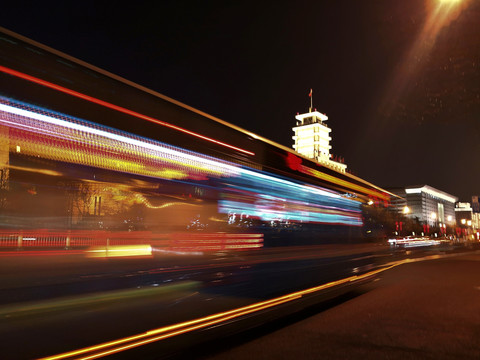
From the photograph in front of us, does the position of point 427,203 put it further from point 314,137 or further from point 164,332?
point 164,332

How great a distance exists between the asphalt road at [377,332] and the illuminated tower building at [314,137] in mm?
110026

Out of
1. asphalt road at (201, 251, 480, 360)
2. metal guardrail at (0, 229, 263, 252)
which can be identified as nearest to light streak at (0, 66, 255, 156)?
metal guardrail at (0, 229, 263, 252)

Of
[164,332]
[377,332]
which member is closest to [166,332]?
[164,332]

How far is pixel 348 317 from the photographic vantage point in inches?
233

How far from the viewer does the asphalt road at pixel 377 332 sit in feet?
13.6

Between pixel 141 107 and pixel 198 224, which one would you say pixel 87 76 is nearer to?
pixel 141 107

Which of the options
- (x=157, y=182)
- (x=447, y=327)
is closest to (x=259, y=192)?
(x=157, y=182)

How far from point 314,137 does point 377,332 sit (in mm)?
116849

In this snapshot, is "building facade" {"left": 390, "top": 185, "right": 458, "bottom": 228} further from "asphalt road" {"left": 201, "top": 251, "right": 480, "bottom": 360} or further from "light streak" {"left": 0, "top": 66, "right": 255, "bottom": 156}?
"light streak" {"left": 0, "top": 66, "right": 255, "bottom": 156}

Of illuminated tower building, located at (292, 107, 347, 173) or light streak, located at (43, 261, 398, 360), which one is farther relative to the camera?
illuminated tower building, located at (292, 107, 347, 173)

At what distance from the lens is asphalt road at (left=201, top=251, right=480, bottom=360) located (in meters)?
4.15

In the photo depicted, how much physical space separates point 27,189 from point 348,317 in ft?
17.4

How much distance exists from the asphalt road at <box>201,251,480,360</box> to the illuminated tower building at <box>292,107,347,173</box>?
110026 millimetres

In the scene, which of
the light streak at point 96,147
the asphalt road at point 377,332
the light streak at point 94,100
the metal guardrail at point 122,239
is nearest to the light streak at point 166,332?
the asphalt road at point 377,332
